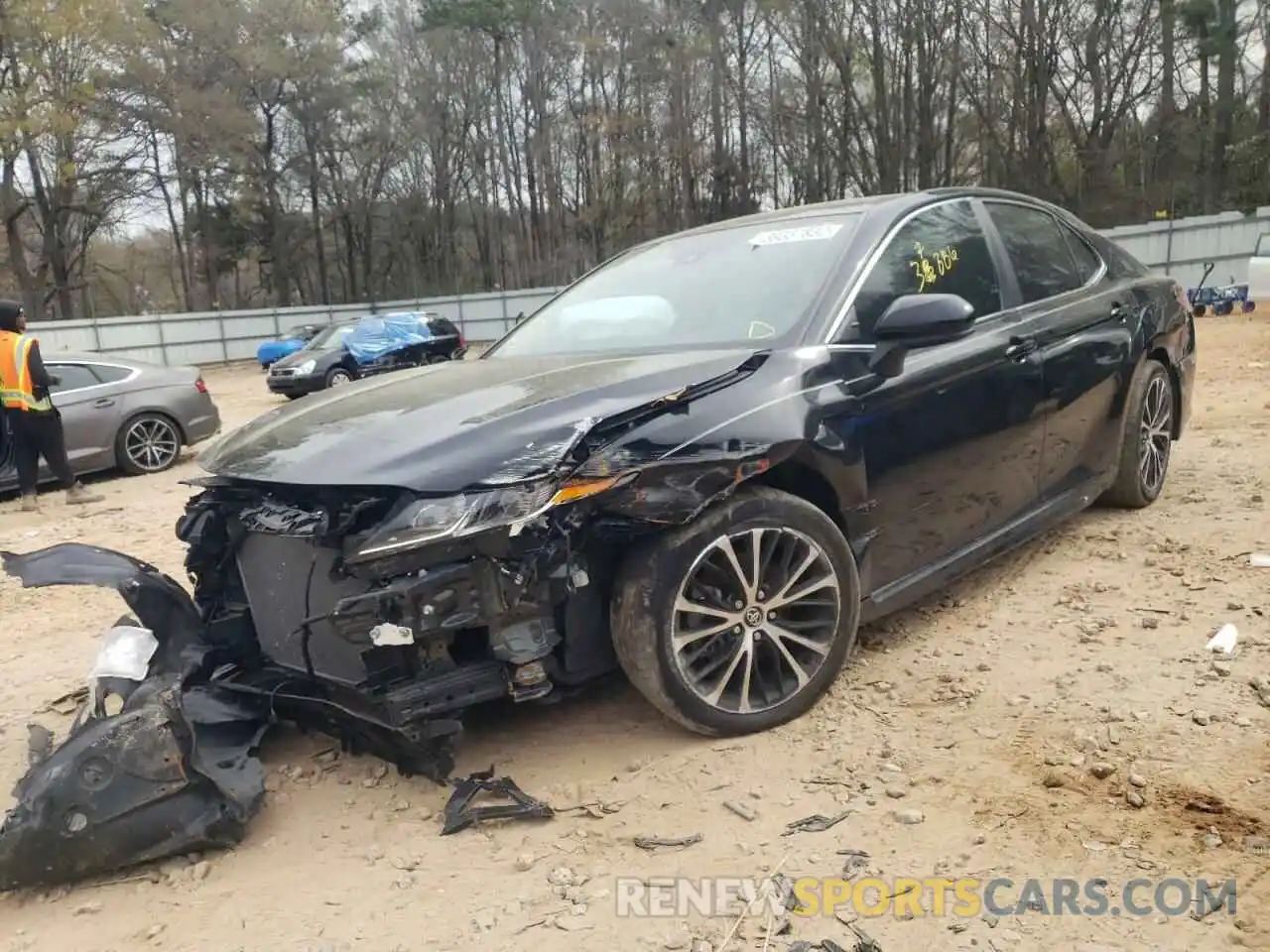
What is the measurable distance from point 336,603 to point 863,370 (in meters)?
1.78

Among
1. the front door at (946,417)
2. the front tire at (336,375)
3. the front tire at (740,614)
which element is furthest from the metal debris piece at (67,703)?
the front tire at (336,375)

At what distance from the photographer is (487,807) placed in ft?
8.30

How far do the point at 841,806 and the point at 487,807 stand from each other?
95 cm

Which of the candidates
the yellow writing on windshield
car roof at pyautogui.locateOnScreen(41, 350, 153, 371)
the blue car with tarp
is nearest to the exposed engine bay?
the yellow writing on windshield

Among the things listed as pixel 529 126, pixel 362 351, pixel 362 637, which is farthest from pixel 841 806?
pixel 529 126

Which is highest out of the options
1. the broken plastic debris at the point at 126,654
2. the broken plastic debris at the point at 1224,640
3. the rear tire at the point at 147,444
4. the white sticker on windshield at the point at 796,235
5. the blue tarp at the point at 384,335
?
the blue tarp at the point at 384,335

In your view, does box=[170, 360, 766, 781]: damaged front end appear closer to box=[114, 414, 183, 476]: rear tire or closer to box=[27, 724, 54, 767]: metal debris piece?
box=[27, 724, 54, 767]: metal debris piece

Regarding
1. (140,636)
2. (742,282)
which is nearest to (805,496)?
(742,282)

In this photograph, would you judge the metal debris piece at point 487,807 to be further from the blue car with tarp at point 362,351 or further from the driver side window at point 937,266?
the blue car with tarp at point 362,351

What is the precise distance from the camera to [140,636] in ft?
9.30

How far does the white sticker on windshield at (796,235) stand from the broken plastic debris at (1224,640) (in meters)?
1.96

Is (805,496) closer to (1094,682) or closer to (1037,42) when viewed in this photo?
(1094,682)

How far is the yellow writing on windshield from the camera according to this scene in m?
3.47

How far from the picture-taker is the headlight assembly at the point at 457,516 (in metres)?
2.29
